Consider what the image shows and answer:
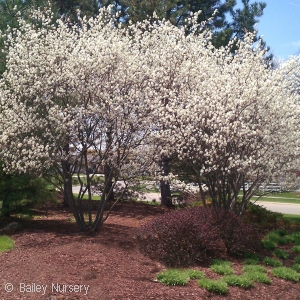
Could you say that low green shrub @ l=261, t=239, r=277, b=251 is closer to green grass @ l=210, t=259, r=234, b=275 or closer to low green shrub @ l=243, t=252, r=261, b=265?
low green shrub @ l=243, t=252, r=261, b=265

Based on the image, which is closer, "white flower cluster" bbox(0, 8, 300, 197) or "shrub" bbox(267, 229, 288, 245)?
"white flower cluster" bbox(0, 8, 300, 197)

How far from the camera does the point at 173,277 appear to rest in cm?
584

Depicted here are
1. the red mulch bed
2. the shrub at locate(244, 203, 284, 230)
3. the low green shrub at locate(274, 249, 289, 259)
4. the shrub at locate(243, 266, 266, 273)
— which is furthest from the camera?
the shrub at locate(244, 203, 284, 230)

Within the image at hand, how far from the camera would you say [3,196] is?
32.0ft

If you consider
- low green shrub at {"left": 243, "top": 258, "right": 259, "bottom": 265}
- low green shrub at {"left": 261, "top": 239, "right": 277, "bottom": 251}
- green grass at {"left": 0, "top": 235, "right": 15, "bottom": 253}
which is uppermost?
green grass at {"left": 0, "top": 235, "right": 15, "bottom": 253}

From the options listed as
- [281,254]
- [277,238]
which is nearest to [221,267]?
[281,254]

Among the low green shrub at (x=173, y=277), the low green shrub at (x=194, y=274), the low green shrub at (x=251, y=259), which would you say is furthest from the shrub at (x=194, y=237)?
the low green shrub at (x=173, y=277)

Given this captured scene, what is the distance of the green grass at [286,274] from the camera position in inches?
251

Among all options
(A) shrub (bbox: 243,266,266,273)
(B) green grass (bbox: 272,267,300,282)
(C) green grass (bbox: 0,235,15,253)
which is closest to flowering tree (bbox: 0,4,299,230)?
(C) green grass (bbox: 0,235,15,253)

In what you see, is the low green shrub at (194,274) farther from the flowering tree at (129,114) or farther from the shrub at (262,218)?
the shrub at (262,218)

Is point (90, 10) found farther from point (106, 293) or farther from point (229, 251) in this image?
point (106, 293)

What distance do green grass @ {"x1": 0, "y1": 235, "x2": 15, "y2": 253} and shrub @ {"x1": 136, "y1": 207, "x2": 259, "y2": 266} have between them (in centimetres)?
233

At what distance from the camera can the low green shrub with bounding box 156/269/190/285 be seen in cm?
577

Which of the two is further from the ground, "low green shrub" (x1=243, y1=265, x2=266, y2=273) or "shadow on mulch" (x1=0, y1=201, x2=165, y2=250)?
"shadow on mulch" (x1=0, y1=201, x2=165, y2=250)
